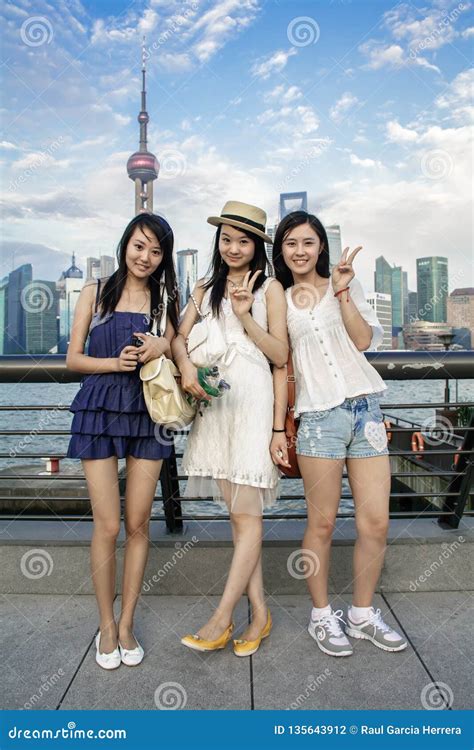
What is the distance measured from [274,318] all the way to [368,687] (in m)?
1.58

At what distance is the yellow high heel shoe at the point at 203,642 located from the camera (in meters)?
2.49

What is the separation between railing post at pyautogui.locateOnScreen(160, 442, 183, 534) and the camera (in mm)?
3344

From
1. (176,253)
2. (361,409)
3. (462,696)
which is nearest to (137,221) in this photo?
(176,253)

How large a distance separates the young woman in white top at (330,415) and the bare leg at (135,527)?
0.59m

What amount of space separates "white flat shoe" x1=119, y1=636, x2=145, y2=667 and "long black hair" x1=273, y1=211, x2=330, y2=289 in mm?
1802

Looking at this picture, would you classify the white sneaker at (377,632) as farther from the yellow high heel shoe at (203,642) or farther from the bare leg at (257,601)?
the yellow high heel shoe at (203,642)

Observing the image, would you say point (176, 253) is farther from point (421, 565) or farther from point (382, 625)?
point (421, 565)

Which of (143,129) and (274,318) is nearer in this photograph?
(274,318)

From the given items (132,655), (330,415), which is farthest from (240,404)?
(132,655)

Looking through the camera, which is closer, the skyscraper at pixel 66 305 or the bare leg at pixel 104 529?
the bare leg at pixel 104 529

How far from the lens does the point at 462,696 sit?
86.9 inches

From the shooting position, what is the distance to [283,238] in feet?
8.63

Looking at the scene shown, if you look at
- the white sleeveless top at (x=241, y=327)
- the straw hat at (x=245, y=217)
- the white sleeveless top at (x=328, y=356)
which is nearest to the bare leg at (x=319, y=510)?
the white sleeveless top at (x=328, y=356)

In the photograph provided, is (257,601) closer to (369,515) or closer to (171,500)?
(369,515)
